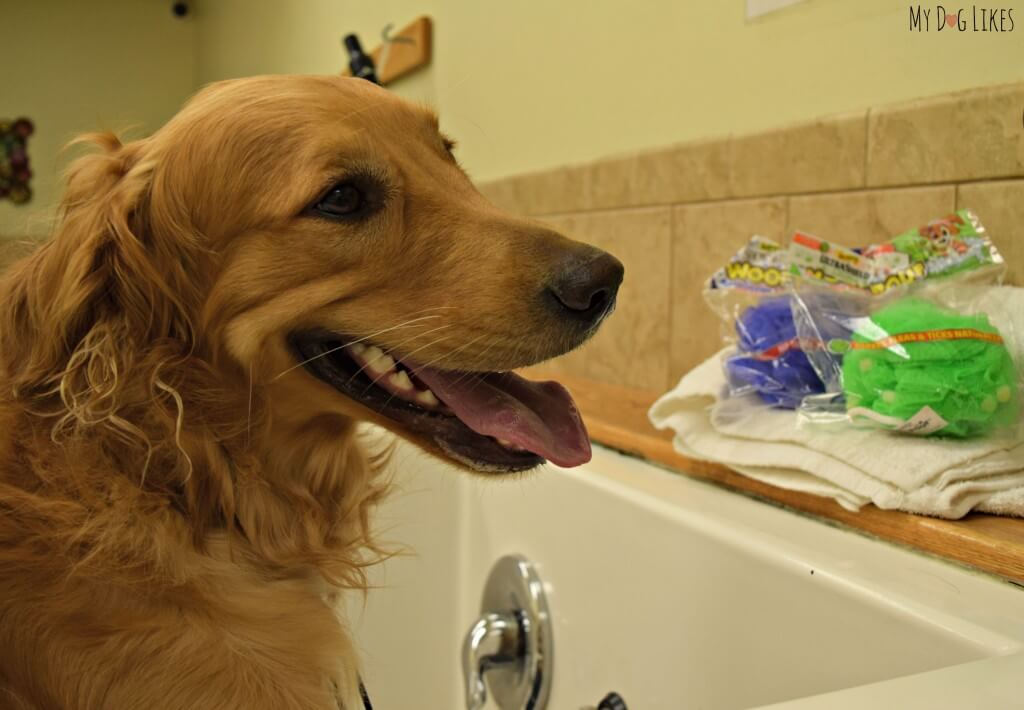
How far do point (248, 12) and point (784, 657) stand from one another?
3935 mm

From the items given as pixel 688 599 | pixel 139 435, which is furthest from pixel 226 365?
pixel 688 599

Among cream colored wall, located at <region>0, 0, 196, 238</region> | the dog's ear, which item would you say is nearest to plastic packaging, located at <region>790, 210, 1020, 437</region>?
the dog's ear

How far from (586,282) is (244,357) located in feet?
1.06

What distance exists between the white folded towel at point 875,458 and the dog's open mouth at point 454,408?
28 centimetres

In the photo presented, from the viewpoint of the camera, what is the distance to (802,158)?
1.27m

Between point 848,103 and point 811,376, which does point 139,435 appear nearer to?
point 811,376

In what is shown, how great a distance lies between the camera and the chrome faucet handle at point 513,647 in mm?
1292

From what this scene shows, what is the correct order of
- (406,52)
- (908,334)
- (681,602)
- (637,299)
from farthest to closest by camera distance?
(406,52)
(637,299)
(681,602)
(908,334)

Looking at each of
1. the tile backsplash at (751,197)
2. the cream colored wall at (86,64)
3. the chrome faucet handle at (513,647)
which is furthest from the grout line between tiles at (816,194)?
the cream colored wall at (86,64)

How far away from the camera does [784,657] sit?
88cm

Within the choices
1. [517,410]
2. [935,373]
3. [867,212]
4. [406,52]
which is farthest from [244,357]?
[406,52]

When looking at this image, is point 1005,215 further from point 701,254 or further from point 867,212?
point 701,254

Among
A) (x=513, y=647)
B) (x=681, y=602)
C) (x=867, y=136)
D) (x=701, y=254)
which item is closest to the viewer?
(x=681, y=602)

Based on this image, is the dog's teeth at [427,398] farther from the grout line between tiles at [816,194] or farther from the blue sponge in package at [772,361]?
the grout line between tiles at [816,194]
